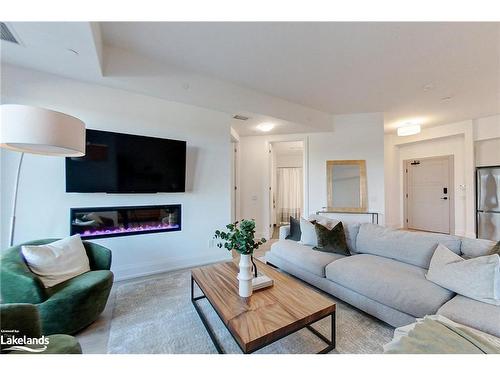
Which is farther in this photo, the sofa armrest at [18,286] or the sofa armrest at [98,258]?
the sofa armrest at [98,258]

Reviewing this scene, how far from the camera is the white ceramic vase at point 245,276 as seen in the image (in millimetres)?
1594

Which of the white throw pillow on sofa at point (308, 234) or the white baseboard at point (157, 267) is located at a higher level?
the white throw pillow on sofa at point (308, 234)

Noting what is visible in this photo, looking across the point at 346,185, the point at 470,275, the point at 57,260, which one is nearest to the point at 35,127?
the point at 57,260

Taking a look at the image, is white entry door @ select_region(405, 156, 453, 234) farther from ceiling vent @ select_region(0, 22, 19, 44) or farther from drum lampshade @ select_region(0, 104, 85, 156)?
ceiling vent @ select_region(0, 22, 19, 44)

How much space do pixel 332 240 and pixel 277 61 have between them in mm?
2359

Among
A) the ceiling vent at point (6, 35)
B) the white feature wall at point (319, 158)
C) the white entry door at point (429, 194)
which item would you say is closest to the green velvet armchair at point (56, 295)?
the ceiling vent at point (6, 35)

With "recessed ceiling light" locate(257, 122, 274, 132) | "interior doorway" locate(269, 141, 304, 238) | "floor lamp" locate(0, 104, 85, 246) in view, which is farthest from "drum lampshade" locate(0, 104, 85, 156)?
"interior doorway" locate(269, 141, 304, 238)

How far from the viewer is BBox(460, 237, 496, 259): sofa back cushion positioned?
1.74 meters

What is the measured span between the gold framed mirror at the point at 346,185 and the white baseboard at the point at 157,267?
8.66 ft

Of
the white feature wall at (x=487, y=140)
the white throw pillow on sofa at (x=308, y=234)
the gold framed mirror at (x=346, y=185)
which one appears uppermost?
the white feature wall at (x=487, y=140)

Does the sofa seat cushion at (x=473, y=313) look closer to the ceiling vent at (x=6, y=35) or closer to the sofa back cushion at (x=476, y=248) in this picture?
the sofa back cushion at (x=476, y=248)

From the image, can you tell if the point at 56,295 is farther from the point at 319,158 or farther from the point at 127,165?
the point at 319,158

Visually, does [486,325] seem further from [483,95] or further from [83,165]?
[483,95]

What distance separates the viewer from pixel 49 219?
240 cm
